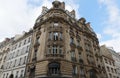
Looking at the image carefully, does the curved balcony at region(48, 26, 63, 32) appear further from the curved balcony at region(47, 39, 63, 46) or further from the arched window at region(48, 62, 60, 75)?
the arched window at region(48, 62, 60, 75)

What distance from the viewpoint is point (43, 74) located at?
74.0 feet

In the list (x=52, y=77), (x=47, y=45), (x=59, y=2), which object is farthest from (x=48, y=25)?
(x=52, y=77)

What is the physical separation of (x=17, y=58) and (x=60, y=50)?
14404 mm

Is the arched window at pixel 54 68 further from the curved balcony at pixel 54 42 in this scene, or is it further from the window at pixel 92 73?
the window at pixel 92 73

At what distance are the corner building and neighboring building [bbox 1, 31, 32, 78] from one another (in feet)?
10.5

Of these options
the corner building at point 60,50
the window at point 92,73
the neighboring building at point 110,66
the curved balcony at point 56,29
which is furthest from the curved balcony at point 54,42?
the neighboring building at point 110,66

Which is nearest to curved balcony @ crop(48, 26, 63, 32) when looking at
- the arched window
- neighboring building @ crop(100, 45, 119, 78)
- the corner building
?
the corner building

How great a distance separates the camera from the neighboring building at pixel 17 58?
100ft

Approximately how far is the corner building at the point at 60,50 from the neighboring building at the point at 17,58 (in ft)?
10.5

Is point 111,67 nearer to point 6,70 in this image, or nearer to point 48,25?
point 48,25

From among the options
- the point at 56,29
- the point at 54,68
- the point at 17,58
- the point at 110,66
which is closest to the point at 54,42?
the point at 56,29

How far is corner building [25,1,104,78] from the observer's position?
23562 millimetres

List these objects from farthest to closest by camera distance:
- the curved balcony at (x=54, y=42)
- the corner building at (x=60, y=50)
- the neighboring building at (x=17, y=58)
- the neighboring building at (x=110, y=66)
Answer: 1. the neighboring building at (x=110, y=66)
2. the neighboring building at (x=17, y=58)
3. the curved balcony at (x=54, y=42)
4. the corner building at (x=60, y=50)

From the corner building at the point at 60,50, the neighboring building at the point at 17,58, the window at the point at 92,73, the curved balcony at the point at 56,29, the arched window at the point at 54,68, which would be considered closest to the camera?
the arched window at the point at 54,68
